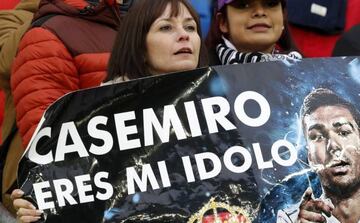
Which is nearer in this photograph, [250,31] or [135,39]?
[135,39]

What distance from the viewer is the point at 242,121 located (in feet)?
8.41

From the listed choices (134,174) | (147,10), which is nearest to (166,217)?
(134,174)

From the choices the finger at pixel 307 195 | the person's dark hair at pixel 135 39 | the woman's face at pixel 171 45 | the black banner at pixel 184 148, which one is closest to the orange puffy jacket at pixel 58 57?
the person's dark hair at pixel 135 39

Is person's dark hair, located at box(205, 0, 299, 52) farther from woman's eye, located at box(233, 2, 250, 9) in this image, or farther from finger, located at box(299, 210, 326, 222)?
finger, located at box(299, 210, 326, 222)

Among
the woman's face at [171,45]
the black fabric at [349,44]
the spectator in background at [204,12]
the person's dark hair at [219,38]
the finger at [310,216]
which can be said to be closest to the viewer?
the finger at [310,216]

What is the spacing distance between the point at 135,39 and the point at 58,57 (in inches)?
15.4

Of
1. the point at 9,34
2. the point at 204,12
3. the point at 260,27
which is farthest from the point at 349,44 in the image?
the point at 9,34

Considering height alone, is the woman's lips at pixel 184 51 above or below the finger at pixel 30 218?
above

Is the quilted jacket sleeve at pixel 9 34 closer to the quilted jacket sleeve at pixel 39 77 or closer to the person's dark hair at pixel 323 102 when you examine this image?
the quilted jacket sleeve at pixel 39 77

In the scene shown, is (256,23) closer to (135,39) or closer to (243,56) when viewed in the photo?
(243,56)

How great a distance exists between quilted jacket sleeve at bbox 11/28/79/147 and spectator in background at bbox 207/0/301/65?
563 millimetres

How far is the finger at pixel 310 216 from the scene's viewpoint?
2486 mm

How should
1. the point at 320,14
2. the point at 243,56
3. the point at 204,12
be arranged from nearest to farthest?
the point at 243,56
the point at 204,12
the point at 320,14

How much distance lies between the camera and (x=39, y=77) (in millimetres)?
3105
